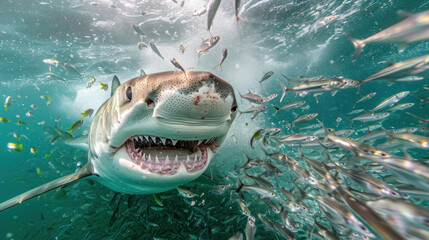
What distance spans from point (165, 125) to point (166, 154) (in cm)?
57

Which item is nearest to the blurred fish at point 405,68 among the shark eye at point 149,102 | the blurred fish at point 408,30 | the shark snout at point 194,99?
the blurred fish at point 408,30

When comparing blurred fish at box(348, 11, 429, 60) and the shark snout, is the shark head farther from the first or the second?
blurred fish at box(348, 11, 429, 60)

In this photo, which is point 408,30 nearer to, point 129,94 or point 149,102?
point 149,102

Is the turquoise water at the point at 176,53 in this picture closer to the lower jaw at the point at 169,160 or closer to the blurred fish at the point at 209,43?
the lower jaw at the point at 169,160

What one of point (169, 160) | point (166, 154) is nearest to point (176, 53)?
point (166, 154)

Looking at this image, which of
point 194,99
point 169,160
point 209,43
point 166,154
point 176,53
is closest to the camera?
point 194,99

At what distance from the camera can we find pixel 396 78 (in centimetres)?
263

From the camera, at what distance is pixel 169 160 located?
71.0 inches

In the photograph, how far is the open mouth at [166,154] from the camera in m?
1.76

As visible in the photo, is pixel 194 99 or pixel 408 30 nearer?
pixel 194 99

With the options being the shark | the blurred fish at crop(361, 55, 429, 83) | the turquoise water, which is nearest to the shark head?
the shark

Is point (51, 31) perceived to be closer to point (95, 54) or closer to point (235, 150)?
point (95, 54)

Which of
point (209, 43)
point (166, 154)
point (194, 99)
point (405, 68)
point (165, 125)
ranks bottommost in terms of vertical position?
point (166, 154)

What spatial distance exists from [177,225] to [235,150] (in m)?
Answer: 11.8
